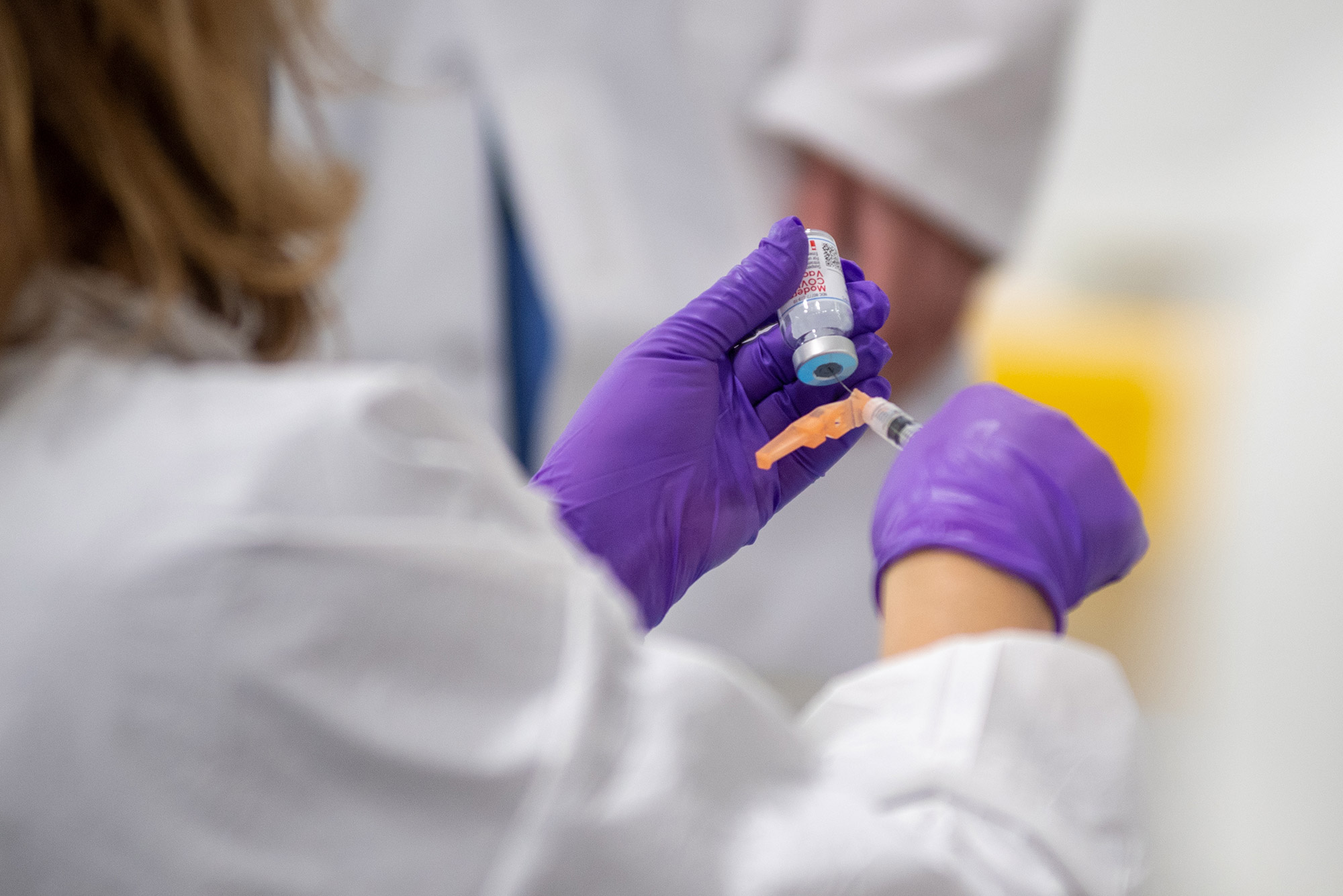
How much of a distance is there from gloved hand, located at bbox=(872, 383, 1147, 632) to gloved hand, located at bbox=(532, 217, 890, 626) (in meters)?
→ 0.04

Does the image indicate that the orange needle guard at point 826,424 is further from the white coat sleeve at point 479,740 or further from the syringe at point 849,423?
the white coat sleeve at point 479,740

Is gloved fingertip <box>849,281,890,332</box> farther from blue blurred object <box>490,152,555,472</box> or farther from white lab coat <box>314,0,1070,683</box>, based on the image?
blue blurred object <box>490,152,555,472</box>

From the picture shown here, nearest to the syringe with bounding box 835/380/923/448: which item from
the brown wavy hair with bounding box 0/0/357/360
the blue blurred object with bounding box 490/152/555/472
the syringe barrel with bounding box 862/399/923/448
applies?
the syringe barrel with bounding box 862/399/923/448

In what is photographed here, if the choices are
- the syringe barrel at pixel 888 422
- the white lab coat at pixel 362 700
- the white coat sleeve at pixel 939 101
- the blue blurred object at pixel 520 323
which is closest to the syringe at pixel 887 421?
the syringe barrel at pixel 888 422

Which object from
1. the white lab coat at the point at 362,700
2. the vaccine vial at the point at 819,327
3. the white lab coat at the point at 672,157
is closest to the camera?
the white lab coat at the point at 362,700

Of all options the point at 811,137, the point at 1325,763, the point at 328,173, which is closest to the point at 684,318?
the point at 328,173

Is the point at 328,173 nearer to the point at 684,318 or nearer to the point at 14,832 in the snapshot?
the point at 684,318

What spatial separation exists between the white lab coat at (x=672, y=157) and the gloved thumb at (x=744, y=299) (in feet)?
0.42

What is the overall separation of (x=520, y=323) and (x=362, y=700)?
825mm

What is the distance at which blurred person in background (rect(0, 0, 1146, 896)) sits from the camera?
276 mm

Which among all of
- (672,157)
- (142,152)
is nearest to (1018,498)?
(142,152)

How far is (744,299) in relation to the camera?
1.34ft

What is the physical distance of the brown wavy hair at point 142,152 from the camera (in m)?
0.33

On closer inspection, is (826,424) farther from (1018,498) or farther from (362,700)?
(362,700)
